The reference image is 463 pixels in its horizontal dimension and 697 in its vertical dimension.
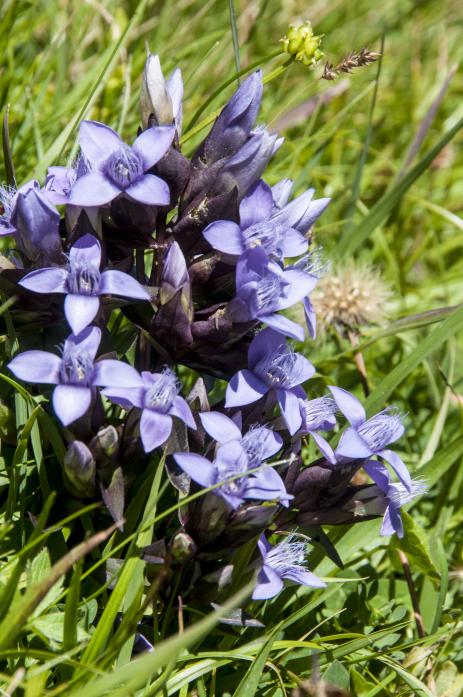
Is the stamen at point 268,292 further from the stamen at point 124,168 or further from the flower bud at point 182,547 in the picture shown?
the flower bud at point 182,547

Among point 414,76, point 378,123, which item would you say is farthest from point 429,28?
point 378,123

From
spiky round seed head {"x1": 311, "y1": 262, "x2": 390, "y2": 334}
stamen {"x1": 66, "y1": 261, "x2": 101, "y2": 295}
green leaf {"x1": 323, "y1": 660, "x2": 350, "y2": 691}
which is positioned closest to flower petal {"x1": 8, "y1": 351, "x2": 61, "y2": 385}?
stamen {"x1": 66, "y1": 261, "x2": 101, "y2": 295}

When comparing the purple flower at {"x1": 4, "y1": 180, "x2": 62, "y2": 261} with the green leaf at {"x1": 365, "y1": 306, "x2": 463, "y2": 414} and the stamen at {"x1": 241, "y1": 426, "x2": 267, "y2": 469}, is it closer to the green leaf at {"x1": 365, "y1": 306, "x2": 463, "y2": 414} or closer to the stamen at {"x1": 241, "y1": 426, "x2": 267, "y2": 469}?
the stamen at {"x1": 241, "y1": 426, "x2": 267, "y2": 469}

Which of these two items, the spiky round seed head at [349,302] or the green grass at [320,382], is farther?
the spiky round seed head at [349,302]

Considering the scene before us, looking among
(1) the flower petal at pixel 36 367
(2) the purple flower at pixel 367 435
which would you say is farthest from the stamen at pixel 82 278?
(2) the purple flower at pixel 367 435

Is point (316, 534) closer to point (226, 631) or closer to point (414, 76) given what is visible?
point (226, 631)
